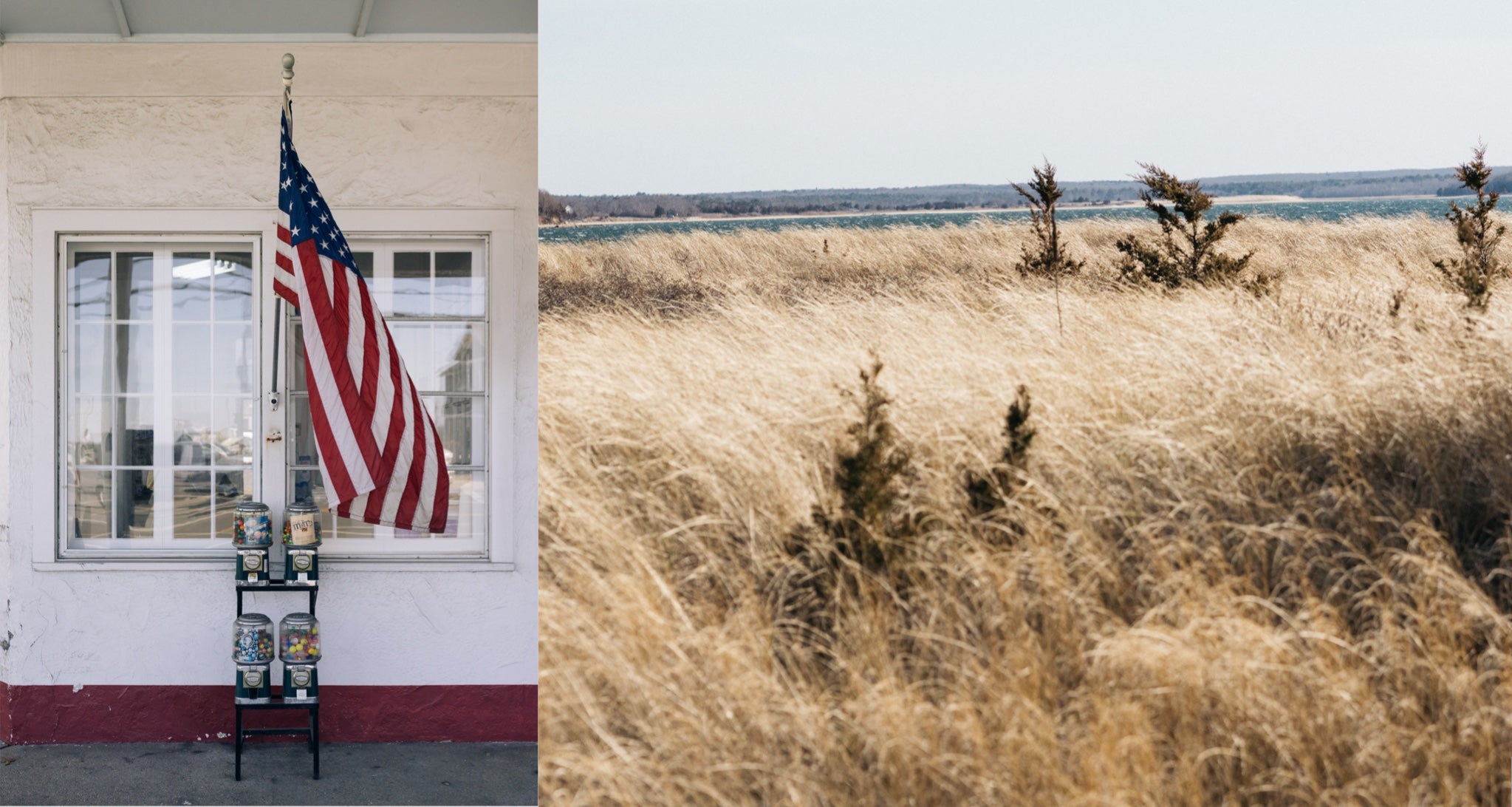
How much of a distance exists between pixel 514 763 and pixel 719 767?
10.0 feet

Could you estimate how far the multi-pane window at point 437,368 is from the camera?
5082 millimetres

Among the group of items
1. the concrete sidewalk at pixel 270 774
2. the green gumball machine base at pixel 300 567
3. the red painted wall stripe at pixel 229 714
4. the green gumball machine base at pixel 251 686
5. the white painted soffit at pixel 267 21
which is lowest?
the concrete sidewalk at pixel 270 774

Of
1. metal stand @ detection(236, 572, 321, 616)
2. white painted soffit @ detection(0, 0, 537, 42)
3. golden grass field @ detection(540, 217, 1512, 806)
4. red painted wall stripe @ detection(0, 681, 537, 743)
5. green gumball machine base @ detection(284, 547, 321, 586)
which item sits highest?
white painted soffit @ detection(0, 0, 537, 42)

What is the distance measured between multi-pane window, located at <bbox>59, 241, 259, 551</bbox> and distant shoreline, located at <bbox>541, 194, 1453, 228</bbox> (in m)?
3.34

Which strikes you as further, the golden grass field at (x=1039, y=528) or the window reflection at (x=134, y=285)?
the window reflection at (x=134, y=285)

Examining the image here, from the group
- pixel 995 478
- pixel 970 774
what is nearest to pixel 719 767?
pixel 970 774

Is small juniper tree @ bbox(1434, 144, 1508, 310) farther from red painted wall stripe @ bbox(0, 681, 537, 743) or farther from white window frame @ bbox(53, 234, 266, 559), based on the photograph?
white window frame @ bbox(53, 234, 266, 559)

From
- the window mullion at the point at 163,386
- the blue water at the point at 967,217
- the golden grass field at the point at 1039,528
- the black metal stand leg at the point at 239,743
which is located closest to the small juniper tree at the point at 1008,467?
the golden grass field at the point at 1039,528

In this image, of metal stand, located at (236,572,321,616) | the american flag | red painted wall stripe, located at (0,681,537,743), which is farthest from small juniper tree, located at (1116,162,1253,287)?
metal stand, located at (236,572,321,616)

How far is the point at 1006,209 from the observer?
2477 millimetres

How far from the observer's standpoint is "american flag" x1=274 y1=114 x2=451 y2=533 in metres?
4.01

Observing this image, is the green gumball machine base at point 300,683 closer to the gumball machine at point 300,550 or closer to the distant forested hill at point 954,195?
the gumball machine at point 300,550

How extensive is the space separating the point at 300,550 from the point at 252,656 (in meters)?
0.49

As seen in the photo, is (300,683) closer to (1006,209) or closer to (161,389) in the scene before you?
(161,389)
